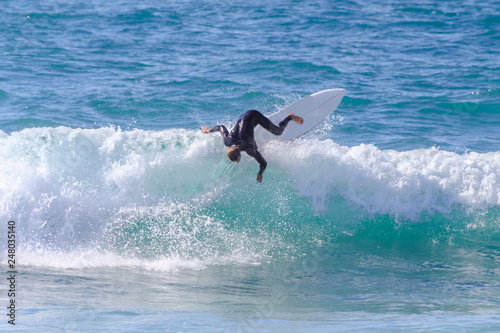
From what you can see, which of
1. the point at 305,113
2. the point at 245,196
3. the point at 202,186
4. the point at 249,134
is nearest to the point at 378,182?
the point at 305,113

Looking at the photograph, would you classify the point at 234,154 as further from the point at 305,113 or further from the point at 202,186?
the point at 305,113

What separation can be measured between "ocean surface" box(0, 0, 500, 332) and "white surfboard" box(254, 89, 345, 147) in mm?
222

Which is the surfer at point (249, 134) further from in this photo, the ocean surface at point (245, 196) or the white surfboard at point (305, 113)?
the ocean surface at point (245, 196)

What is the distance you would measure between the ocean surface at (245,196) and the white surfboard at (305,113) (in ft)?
0.73

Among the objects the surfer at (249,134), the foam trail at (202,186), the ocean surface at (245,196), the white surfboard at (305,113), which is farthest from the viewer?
the white surfboard at (305,113)

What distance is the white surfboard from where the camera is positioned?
875 cm

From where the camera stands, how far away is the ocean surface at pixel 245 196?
5.86 m

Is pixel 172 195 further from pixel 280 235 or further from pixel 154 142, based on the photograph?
pixel 280 235

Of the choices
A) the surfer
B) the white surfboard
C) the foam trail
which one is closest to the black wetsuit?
the surfer

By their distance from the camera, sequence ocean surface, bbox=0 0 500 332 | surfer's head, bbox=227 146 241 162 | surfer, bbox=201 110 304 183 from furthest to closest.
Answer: surfer, bbox=201 110 304 183 < surfer's head, bbox=227 146 241 162 < ocean surface, bbox=0 0 500 332

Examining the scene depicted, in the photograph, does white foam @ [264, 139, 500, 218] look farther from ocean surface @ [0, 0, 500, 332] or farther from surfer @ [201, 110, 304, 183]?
surfer @ [201, 110, 304, 183]

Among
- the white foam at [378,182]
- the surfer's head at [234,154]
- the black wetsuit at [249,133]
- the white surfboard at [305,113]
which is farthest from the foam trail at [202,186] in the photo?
the surfer's head at [234,154]

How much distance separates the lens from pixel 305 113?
364 inches

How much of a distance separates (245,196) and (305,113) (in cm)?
197
